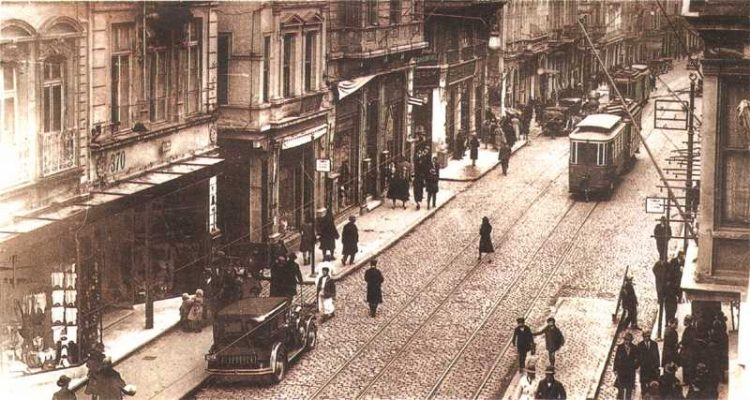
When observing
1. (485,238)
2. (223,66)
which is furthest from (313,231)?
(223,66)

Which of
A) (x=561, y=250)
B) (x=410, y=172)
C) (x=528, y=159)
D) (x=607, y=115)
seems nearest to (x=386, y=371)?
(x=561, y=250)

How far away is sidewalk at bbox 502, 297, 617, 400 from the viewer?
24469 mm

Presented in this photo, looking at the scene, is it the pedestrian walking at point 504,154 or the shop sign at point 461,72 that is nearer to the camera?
the pedestrian walking at point 504,154

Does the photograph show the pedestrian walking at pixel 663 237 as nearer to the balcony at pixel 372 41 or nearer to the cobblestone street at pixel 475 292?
the cobblestone street at pixel 475 292

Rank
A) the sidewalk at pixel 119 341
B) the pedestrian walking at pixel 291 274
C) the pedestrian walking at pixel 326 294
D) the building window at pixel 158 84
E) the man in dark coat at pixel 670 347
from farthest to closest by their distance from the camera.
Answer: the pedestrian walking at pixel 291 274, the building window at pixel 158 84, the pedestrian walking at pixel 326 294, the man in dark coat at pixel 670 347, the sidewalk at pixel 119 341

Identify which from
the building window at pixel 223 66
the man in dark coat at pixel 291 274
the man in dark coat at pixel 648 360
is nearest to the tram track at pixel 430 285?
the man in dark coat at pixel 291 274

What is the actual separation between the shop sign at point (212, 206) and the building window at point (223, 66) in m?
3.07

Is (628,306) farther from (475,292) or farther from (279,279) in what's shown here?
(279,279)

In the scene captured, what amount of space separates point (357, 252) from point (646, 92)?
37.6 metres

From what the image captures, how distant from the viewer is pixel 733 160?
62.8 ft

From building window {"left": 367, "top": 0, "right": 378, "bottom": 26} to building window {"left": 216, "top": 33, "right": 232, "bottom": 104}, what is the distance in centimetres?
841

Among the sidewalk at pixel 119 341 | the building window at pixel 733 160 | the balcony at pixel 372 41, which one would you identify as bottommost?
the sidewalk at pixel 119 341

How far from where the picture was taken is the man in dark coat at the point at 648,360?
2238 centimetres

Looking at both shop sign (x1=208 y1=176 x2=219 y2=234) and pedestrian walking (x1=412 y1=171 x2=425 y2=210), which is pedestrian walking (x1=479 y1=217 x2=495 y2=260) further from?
pedestrian walking (x1=412 y1=171 x2=425 y2=210)
